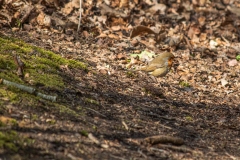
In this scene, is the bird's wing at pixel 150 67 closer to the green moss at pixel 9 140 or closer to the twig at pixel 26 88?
the twig at pixel 26 88

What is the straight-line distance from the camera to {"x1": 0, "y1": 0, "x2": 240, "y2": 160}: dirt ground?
12.4 ft

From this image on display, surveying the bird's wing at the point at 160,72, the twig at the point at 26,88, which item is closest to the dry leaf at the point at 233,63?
the bird's wing at the point at 160,72

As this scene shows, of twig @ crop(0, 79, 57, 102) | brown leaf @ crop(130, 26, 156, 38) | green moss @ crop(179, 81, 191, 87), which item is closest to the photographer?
twig @ crop(0, 79, 57, 102)

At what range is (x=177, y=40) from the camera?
907 cm

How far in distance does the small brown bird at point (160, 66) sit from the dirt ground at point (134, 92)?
163 millimetres

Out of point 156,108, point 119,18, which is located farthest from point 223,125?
point 119,18

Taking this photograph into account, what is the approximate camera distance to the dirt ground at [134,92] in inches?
149

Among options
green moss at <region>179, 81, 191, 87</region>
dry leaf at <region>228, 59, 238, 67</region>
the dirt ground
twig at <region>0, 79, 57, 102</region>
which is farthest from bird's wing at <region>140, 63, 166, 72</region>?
twig at <region>0, 79, 57, 102</region>

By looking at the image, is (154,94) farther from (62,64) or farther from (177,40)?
(177,40)

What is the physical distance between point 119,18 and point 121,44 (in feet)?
3.88

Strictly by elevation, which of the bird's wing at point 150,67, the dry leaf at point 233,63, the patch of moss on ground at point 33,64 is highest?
the dry leaf at point 233,63

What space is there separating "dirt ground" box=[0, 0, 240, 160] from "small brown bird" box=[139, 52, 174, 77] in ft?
0.54

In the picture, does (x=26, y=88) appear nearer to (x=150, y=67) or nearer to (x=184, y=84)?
(x=150, y=67)

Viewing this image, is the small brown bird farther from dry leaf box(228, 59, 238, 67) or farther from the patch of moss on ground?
dry leaf box(228, 59, 238, 67)
